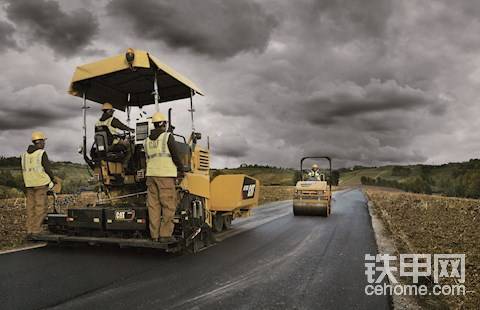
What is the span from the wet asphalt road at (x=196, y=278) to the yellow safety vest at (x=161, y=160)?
4.51 feet

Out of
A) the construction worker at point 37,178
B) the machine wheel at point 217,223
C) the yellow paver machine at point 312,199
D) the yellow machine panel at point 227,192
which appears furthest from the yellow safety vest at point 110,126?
the yellow paver machine at point 312,199

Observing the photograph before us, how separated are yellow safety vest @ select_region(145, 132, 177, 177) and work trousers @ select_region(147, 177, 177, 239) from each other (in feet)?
0.32

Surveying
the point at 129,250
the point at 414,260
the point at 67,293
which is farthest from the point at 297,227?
the point at 67,293

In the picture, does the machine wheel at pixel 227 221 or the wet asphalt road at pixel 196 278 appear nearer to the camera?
the wet asphalt road at pixel 196 278

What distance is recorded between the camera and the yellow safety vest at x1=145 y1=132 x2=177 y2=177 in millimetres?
6145

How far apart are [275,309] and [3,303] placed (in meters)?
2.79

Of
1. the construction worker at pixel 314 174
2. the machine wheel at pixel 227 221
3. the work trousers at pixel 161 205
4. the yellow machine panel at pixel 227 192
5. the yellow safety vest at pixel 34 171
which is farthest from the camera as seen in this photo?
the construction worker at pixel 314 174

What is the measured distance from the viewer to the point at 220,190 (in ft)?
26.5

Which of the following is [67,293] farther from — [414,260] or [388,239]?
[388,239]

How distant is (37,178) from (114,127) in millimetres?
1866

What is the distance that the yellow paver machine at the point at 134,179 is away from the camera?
6203 millimetres

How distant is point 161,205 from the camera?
20.0 ft

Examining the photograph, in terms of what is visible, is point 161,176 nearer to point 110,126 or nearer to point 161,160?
point 161,160

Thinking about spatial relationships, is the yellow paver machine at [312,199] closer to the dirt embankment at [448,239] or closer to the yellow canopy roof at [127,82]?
the dirt embankment at [448,239]
